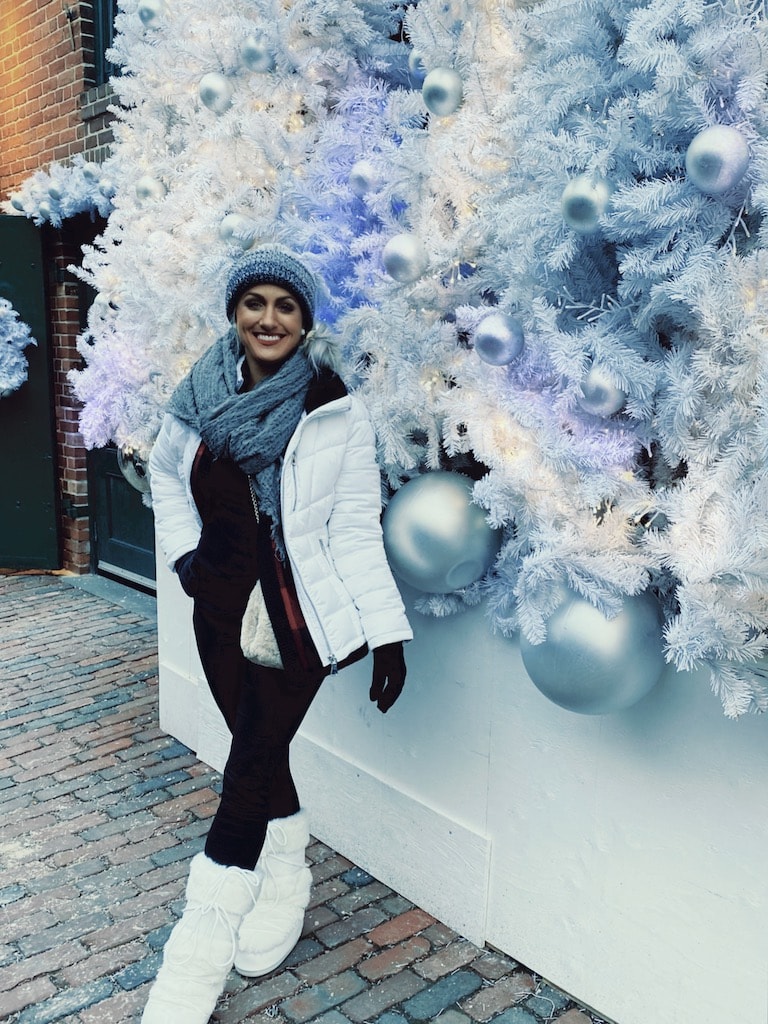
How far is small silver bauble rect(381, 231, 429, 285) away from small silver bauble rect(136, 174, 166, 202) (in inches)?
63.9

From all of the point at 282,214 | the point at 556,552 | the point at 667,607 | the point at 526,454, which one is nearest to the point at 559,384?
the point at 526,454

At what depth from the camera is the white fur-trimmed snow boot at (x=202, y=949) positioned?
7.71 feet

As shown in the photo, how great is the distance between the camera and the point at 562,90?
2.03m

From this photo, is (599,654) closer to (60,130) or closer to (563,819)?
(563,819)

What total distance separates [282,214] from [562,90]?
45.6 inches

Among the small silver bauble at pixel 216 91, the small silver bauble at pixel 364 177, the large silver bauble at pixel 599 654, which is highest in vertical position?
the small silver bauble at pixel 216 91

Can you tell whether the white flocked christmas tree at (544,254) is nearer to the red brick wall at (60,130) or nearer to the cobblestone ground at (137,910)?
the cobblestone ground at (137,910)

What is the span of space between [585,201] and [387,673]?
4.19ft

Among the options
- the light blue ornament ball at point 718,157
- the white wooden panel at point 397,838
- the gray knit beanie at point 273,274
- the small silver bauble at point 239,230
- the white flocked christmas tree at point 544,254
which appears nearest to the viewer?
the light blue ornament ball at point 718,157

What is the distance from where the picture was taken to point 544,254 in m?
2.13

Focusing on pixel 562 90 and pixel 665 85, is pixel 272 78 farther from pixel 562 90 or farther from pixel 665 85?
pixel 665 85

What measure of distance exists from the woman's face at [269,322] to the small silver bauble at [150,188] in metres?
1.51

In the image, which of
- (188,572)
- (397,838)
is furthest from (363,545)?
(397,838)

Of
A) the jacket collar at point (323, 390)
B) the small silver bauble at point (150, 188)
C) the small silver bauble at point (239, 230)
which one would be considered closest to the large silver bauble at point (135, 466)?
the small silver bauble at point (150, 188)
